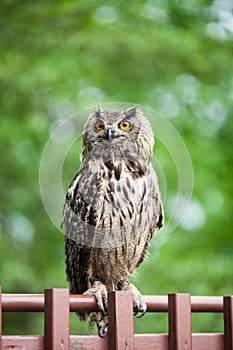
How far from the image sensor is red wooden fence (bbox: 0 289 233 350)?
157 cm

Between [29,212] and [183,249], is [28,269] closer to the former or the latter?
[29,212]

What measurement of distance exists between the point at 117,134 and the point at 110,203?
255 mm

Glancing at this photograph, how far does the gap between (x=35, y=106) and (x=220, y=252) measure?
6.55ft

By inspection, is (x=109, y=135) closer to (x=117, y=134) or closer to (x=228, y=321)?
(x=117, y=134)

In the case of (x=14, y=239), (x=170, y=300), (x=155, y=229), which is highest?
(x=14, y=239)

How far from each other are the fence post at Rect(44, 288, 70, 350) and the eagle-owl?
96 cm

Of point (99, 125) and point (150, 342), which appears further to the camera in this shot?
point (99, 125)

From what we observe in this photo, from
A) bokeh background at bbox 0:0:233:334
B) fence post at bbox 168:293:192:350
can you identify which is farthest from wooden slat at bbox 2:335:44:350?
bokeh background at bbox 0:0:233:334

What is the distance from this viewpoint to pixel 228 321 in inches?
75.0

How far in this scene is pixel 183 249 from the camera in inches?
244

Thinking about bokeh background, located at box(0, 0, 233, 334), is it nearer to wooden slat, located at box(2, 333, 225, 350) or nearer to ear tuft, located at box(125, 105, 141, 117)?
ear tuft, located at box(125, 105, 141, 117)

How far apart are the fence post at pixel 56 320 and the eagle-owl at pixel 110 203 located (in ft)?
3.16

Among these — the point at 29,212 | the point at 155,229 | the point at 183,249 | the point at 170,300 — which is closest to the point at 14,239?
the point at 29,212

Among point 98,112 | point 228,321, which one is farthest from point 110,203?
point 228,321
